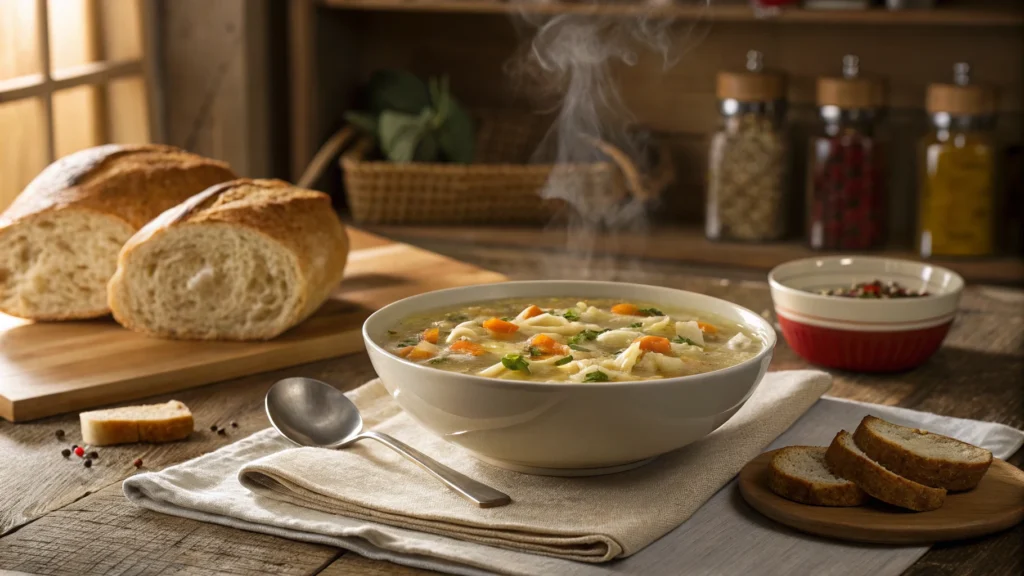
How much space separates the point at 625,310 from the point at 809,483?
39cm

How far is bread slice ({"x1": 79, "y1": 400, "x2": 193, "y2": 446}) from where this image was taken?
1.35 m

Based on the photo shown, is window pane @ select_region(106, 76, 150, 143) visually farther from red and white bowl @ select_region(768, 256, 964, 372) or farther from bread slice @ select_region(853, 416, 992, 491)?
bread slice @ select_region(853, 416, 992, 491)

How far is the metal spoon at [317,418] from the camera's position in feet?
4.13

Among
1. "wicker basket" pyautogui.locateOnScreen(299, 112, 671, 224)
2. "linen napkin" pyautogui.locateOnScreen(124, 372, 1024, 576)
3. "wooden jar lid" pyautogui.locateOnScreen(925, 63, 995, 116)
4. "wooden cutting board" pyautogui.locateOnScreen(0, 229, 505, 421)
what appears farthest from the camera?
"wicker basket" pyautogui.locateOnScreen(299, 112, 671, 224)

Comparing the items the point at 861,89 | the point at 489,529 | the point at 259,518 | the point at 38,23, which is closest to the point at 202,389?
the point at 259,518

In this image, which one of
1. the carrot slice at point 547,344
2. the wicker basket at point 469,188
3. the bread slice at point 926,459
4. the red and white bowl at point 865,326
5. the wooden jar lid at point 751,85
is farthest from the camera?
the wicker basket at point 469,188

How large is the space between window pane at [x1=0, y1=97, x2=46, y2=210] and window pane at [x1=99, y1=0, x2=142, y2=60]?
1.43 feet

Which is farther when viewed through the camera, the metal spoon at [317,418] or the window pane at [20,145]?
the window pane at [20,145]

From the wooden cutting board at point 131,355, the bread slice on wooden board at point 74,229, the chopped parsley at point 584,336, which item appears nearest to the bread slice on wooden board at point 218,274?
the wooden cutting board at point 131,355

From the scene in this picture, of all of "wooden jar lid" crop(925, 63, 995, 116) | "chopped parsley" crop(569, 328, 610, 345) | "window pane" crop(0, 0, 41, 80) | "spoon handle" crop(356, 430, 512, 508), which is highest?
"window pane" crop(0, 0, 41, 80)

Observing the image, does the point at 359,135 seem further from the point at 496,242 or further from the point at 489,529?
the point at 489,529

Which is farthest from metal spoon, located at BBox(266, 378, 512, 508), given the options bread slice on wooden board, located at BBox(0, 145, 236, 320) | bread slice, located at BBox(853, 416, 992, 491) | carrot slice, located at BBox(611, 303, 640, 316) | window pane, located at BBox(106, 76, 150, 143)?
window pane, located at BBox(106, 76, 150, 143)

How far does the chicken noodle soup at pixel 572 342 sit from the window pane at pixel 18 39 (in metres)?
1.77

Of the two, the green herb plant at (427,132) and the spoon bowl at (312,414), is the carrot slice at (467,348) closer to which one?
the spoon bowl at (312,414)
